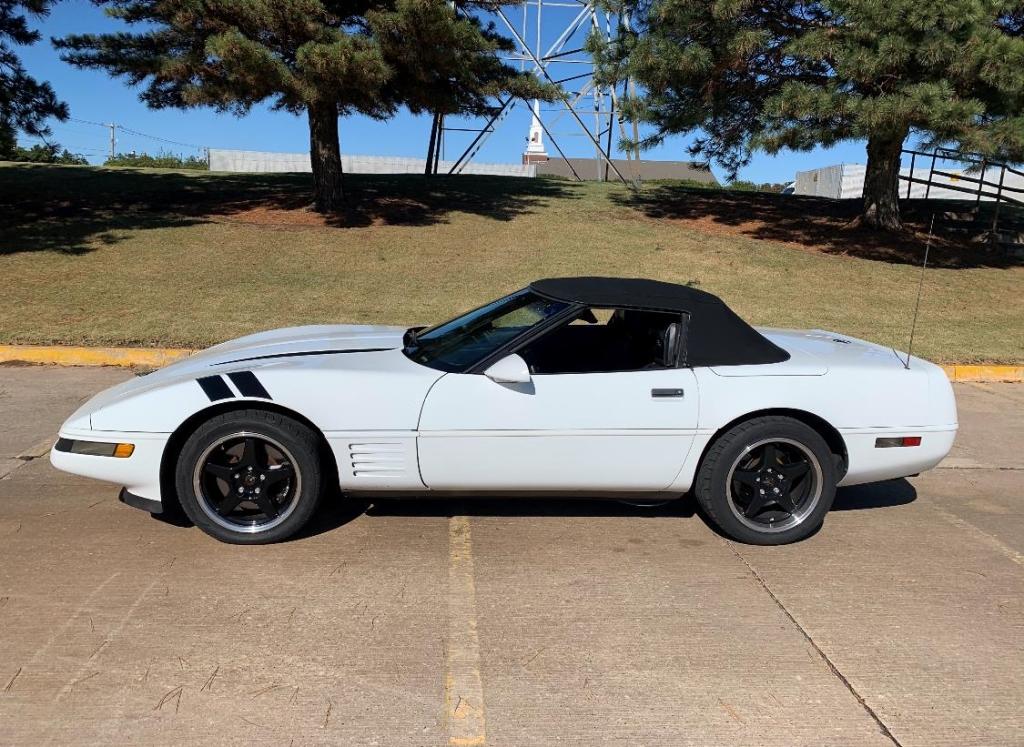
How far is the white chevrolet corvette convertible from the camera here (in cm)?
368

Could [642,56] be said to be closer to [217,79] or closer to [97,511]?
[217,79]

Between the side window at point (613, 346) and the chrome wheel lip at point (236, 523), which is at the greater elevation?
the side window at point (613, 346)

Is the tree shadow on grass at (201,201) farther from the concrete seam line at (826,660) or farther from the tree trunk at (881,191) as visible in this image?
the concrete seam line at (826,660)

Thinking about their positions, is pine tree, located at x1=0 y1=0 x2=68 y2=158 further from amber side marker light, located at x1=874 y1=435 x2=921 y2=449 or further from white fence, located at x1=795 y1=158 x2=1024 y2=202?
white fence, located at x1=795 y1=158 x2=1024 y2=202

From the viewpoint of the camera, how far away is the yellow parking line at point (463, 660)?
99.0 inches

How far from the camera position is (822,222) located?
17.4 m

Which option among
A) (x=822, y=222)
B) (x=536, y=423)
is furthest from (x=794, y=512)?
(x=822, y=222)

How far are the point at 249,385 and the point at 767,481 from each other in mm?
2604

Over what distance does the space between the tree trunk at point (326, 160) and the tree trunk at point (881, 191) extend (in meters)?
10.8

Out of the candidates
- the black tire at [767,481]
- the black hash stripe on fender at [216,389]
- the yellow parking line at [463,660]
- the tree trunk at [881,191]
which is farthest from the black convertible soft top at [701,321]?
the tree trunk at [881,191]

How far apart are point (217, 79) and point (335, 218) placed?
10.5ft

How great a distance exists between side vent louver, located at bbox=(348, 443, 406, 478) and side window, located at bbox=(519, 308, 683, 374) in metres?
0.77

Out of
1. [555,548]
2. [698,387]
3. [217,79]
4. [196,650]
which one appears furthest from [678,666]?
[217,79]

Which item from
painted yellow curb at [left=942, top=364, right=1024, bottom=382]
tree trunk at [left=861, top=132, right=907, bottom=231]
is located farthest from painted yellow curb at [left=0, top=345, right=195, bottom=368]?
tree trunk at [left=861, top=132, right=907, bottom=231]
